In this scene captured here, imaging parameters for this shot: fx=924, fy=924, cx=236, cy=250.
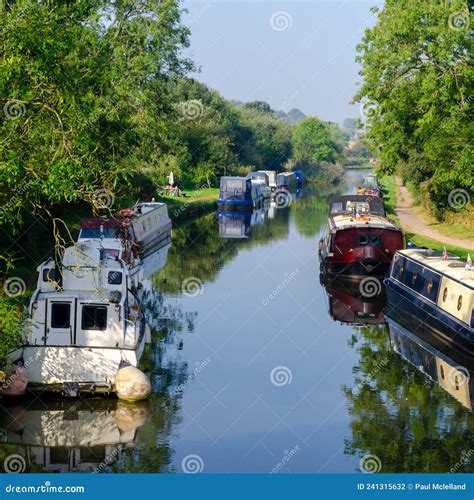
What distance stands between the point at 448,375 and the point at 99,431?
965cm

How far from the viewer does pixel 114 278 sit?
25.3m

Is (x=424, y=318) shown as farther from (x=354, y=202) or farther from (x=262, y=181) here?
(x=262, y=181)

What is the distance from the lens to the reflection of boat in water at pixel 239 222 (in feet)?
187

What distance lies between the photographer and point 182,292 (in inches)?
1420

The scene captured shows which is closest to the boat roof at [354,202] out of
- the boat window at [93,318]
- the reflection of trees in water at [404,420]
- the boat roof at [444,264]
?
the boat roof at [444,264]

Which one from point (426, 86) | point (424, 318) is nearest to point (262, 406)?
point (424, 318)

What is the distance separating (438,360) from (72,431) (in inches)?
434

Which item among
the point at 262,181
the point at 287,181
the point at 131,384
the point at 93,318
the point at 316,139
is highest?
the point at 316,139

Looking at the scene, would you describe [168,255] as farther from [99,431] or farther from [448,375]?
[99,431]

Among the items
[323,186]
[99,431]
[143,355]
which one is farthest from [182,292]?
[323,186]

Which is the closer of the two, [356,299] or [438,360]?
[438,360]

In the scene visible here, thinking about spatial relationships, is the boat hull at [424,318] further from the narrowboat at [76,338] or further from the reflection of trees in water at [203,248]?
the narrowboat at [76,338]

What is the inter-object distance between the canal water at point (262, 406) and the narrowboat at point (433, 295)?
3.43 feet

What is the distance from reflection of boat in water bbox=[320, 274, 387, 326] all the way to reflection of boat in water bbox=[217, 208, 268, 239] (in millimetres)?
18148
